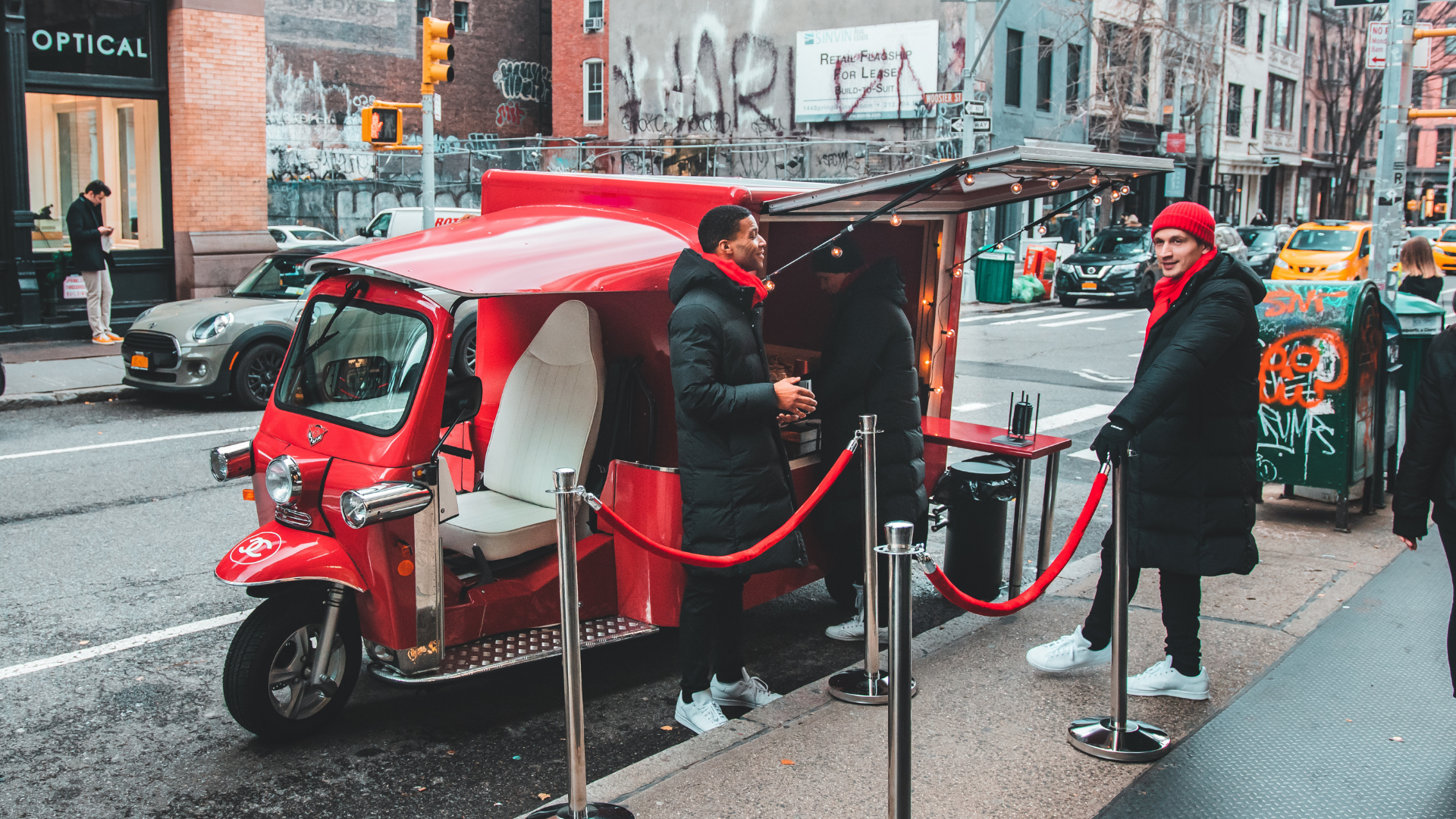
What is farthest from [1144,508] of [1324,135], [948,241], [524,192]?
[1324,135]

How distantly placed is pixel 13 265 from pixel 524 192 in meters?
13.1

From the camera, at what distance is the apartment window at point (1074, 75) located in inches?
1403

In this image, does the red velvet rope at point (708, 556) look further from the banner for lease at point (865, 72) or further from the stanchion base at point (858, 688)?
the banner for lease at point (865, 72)

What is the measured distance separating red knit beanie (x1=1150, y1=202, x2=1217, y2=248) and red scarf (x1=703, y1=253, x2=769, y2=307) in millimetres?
1483

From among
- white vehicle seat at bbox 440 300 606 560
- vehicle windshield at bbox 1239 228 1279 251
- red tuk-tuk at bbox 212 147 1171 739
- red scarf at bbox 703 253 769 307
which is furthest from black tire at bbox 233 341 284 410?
vehicle windshield at bbox 1239 228 1279 251

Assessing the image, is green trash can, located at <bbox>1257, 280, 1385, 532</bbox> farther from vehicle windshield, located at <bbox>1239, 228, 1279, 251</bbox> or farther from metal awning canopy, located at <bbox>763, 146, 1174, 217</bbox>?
vehicle windshield, located at <bbox>1239, 228, 1279, 251</bbox>

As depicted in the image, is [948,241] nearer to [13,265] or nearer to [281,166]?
[13,265]

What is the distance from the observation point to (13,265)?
52.2 feet

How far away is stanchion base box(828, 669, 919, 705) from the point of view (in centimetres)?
460

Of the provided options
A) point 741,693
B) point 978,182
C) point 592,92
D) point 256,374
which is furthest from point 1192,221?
point 592,92

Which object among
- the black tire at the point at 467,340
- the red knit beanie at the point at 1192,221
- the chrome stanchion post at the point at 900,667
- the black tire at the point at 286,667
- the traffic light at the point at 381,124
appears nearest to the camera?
the chrome stanchion post at the point at 900,667

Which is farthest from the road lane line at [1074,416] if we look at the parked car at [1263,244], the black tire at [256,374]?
the parked car at [1263,244]

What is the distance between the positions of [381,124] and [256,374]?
5316 mm

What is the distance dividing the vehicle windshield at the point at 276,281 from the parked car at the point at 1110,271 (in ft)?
56.8
